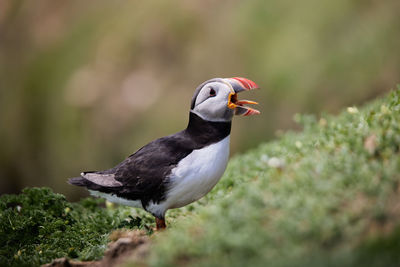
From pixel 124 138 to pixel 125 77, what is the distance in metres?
1.80

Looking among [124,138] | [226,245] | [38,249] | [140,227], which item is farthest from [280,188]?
[124,138]

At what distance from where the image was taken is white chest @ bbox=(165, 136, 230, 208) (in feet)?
14.3

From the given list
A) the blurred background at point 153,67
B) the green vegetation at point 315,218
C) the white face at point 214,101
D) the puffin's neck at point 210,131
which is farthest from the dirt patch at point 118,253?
the blurred background at point 153,67

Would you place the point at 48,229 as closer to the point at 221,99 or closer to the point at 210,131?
the point at 210,131

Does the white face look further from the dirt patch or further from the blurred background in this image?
the blurred background

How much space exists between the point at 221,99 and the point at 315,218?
5.43ft

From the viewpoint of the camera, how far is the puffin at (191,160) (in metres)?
4.40

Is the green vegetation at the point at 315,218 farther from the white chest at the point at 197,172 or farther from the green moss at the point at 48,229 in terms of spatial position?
the green moss at the point at 48,229

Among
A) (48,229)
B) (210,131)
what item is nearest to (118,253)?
(48,229)

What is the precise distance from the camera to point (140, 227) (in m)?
4.84

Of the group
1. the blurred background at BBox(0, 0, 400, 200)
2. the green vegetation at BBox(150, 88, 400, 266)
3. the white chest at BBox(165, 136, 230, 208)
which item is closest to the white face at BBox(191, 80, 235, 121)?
the white chest at BBox(165, 136, 230, 208)

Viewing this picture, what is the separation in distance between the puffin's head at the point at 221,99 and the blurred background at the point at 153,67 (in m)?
5.96

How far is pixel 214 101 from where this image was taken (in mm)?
4480

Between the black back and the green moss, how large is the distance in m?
0.51
